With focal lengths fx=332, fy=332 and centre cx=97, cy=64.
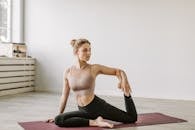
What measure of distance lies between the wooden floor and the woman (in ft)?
0.84

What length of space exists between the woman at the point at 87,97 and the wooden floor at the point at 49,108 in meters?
0.26

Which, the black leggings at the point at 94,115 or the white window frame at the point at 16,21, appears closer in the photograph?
the black leggings at the point at 94,115

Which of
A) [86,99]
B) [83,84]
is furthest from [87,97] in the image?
[83,84]

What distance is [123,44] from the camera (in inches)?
215

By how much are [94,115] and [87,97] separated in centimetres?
18

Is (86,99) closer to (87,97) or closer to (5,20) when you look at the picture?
(87,97)

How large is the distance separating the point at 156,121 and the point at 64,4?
3.18m

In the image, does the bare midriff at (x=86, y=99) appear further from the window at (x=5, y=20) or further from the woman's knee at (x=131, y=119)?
the window at (x=5, y=20)

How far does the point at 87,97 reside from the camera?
2996 millimetres

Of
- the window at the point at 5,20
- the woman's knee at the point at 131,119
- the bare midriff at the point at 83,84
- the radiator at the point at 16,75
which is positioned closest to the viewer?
the bare midriff at the point at 83,84

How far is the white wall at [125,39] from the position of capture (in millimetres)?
5199

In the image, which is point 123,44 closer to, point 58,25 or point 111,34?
point 111,34

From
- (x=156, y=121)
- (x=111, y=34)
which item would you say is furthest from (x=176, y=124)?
(x=111, y=34)

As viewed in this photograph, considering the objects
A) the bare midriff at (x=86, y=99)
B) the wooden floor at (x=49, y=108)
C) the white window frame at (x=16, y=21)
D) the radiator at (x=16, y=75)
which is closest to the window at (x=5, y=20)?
the white window frame at (x=16, y=21)
